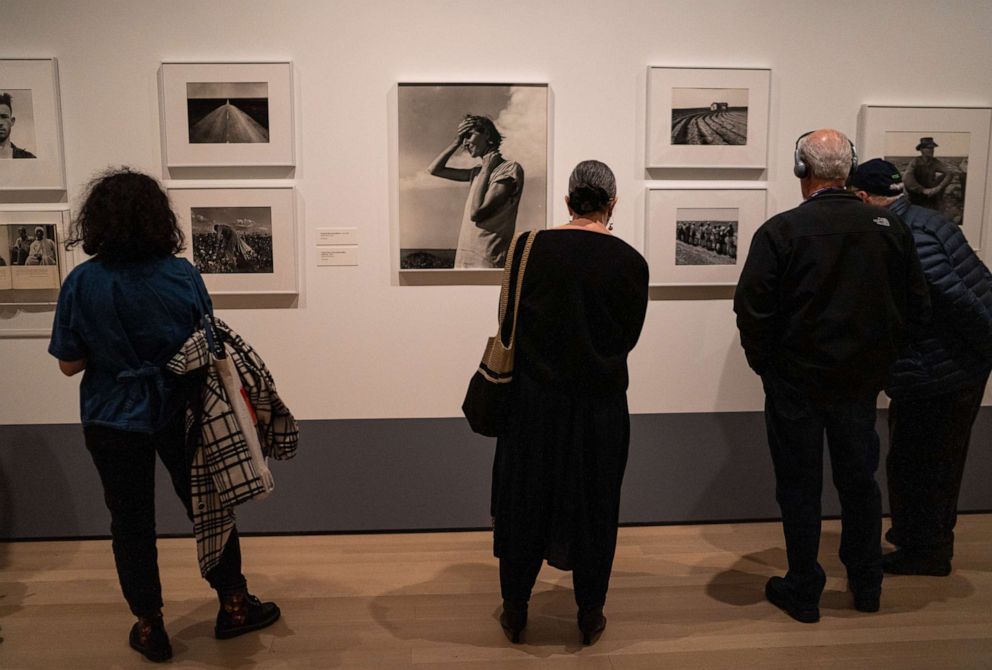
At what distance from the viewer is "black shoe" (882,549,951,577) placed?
325 cm

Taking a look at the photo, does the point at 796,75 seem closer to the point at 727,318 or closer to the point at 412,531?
the point at 727,318

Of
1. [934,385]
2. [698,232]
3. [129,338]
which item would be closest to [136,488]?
[129,338]

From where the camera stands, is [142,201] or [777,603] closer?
[142,201]

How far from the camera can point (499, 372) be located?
2.55 meters

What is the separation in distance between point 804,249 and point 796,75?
65.5 inches

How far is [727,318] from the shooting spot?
13.1ft

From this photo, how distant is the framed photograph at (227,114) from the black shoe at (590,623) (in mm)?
2574

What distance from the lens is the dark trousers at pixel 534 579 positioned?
105 inches

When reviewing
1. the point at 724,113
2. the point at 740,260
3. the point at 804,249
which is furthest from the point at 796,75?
the point at 804,249

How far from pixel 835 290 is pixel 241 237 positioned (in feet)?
9.20

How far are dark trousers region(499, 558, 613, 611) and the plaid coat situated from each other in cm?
95

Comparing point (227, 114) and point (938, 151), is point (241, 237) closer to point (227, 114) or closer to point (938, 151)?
point (227, 114)

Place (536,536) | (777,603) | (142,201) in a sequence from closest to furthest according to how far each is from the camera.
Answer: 1. (142,201)
2. (536,536)
3. (777,603)

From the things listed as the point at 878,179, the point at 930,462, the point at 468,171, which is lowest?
the point at 930,462
